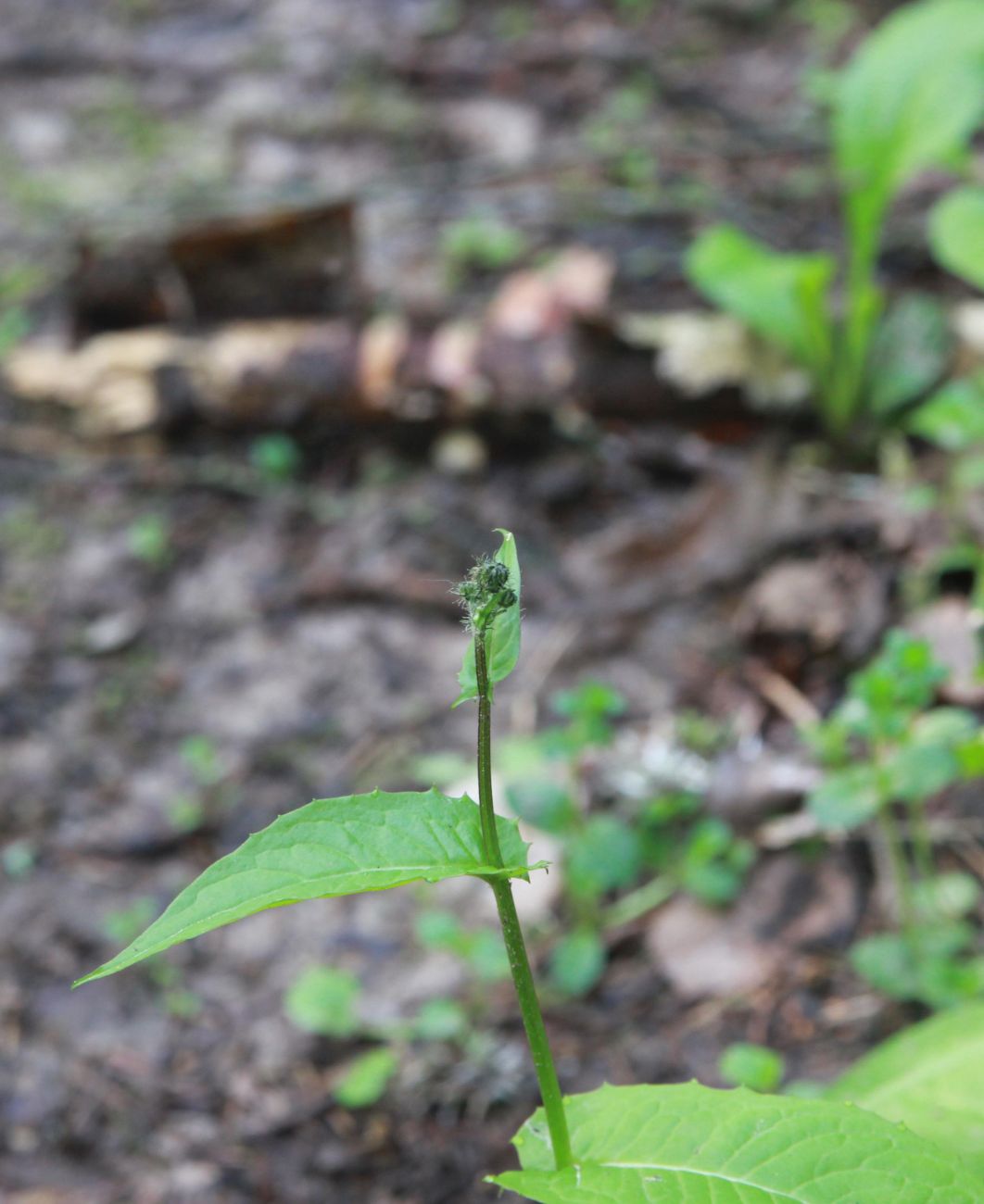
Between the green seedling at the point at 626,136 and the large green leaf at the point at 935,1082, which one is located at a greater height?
the green seedling at the point at 626,136

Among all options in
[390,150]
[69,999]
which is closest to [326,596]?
[69,999]

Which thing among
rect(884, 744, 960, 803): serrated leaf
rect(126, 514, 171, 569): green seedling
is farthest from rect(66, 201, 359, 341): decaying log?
rect(884, 744, 960, 803): serrated leaf

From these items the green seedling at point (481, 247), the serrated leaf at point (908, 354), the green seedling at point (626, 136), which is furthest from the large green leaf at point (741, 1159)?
the green seedling at point (626, 136)

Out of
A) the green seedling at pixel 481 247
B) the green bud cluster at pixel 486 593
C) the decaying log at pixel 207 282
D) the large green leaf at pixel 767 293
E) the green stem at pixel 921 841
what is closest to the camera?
the green bud cluster at pixel 486 593

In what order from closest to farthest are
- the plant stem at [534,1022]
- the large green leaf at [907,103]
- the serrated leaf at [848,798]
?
the plant stem at [534,1022] < the serrated leaf at [848,798] < the large green leaf at [907,103]

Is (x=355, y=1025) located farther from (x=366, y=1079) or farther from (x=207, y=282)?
(x=207, y=282)

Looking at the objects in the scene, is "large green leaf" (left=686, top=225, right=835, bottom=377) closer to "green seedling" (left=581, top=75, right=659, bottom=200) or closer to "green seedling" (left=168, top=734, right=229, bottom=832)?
"green seedling" (left=581, top=75, right=659, bottom=200)

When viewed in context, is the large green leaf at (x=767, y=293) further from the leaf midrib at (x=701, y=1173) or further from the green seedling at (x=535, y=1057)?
the leaf midrib at (x=701, y=1173)
